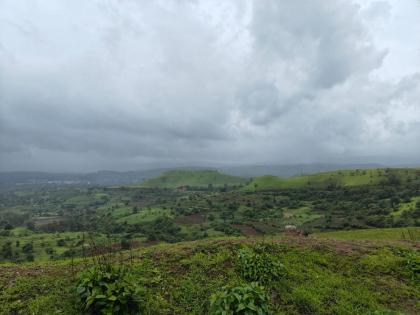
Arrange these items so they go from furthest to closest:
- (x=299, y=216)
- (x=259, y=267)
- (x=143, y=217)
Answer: (x=143, y=217) → (x=299, y=216) → (x=259, y=267)

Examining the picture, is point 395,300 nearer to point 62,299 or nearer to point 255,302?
point 255,302

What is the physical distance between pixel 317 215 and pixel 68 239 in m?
96.7

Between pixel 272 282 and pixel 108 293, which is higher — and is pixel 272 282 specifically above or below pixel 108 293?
below

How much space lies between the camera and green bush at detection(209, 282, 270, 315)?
23.6 ft

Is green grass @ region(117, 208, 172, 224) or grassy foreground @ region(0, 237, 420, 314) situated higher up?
grassy foreground @ region(0, 237, 420, 314)

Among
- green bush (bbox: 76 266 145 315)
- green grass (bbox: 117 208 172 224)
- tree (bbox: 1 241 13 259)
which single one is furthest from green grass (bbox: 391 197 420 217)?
tree (bbox: 1 241 13 259)

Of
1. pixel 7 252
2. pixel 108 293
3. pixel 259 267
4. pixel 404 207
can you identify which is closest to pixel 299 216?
pixel 404 207

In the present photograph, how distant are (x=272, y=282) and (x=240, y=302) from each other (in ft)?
12.8

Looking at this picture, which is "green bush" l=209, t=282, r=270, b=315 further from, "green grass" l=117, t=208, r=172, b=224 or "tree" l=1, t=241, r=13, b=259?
"green grass" l=117, t=208, r=172, b=224

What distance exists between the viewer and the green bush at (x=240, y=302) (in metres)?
7.18

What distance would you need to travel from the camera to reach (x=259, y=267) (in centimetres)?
1131

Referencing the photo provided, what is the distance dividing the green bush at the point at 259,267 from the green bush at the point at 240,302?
3134 millimetres

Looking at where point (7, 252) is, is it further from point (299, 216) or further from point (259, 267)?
point (299, 216)

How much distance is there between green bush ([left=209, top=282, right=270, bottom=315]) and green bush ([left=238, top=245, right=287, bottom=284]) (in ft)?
10.3
